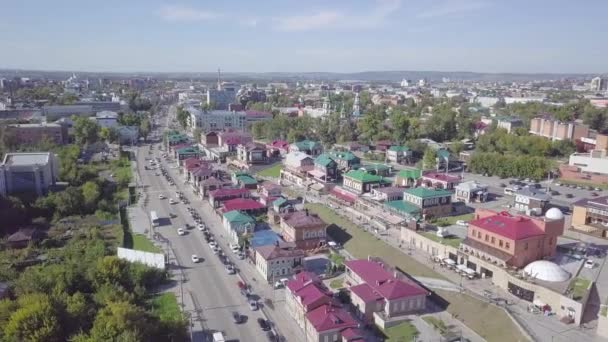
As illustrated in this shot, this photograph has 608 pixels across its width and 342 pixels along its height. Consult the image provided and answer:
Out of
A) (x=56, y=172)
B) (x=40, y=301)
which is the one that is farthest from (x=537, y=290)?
(x=56, y=172)

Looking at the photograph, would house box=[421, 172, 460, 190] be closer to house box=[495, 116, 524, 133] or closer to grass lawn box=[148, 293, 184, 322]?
grass lawn box=[148, 293, 184, 322]

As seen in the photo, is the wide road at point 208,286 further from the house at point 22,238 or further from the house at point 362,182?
the house at point 362,182

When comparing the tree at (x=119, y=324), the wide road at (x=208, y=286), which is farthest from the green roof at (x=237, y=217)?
the tree at (x=119, y=324)

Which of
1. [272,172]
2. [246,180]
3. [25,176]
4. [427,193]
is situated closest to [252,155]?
[272,172]

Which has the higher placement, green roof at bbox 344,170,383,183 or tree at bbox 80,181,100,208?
green roof at bbox 344,170,383,183

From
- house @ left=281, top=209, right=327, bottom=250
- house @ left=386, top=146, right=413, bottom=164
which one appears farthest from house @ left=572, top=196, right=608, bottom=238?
house @ left=386, top=146, right=413, bottom=164

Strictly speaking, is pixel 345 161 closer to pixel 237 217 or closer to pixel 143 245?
pixel 237 217
